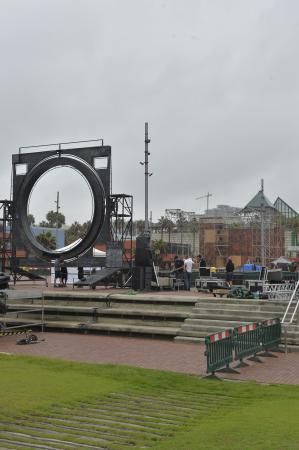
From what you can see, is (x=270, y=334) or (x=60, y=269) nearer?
(x=270, y=334)

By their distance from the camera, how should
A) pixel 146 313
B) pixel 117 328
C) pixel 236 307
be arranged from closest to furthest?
1. pixel 236 307
2. pixel 117 328
3. pixel 146 313

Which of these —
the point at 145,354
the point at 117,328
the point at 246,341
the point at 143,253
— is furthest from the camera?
the point at 143,253

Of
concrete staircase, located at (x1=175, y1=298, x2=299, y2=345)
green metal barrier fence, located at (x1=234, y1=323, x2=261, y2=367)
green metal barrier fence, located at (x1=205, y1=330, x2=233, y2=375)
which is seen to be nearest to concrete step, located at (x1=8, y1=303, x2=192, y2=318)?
concrete staircase, located at (x1=175, y1=298, x2=299, y2=345)

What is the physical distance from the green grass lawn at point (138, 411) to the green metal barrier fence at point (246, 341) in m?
1.93

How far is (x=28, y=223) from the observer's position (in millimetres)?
29203

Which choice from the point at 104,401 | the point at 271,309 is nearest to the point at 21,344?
the point at 271,309

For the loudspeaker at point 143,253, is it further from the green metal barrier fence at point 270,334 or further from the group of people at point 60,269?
the green metal barrier fence at point 270,334

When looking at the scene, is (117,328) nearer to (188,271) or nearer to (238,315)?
(238,315)

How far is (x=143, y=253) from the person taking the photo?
23.6 meters

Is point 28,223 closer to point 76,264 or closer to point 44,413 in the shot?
point 76,264

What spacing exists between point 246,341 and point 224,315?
425 centimetres

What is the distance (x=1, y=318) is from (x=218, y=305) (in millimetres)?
7606

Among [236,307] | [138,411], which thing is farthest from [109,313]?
[138,411]

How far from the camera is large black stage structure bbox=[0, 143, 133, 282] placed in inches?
1071
